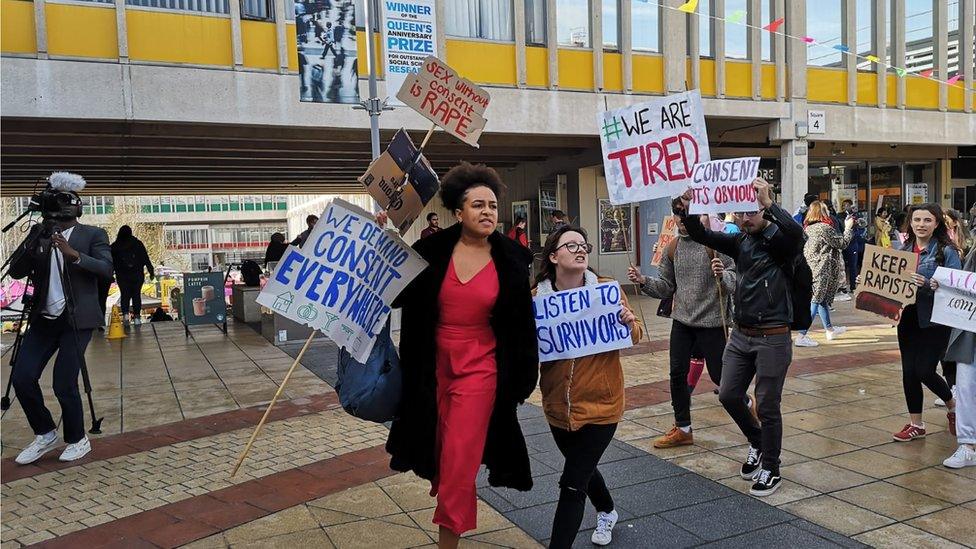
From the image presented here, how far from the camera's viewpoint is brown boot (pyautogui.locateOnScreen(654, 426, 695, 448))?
18.1 ft

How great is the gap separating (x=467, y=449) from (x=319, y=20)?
759 centimetres

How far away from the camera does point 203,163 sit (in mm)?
20219

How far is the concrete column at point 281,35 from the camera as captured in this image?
13.4 m

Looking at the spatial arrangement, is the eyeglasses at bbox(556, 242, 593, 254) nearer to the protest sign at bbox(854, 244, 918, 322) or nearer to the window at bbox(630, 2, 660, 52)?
the protest sign at bbox(854, 244, 918, 322)

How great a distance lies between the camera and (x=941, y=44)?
19.7 meters

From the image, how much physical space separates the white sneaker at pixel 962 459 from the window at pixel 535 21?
12.3 m

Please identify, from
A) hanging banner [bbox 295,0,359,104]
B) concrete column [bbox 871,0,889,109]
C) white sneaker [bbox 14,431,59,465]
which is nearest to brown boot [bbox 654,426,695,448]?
white sneaker [bbox 14,431,59,465]

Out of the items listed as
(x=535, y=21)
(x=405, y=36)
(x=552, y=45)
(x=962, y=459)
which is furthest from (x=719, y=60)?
(x=962, y=459)

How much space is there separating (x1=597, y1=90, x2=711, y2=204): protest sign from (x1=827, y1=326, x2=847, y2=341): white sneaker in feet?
19.9

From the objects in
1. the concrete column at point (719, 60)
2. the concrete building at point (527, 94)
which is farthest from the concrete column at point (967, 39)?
the concrete column at point (719, 60)

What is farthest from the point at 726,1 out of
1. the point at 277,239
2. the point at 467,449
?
the point at 467,449

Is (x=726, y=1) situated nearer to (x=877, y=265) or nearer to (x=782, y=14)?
(x=782, y=14)

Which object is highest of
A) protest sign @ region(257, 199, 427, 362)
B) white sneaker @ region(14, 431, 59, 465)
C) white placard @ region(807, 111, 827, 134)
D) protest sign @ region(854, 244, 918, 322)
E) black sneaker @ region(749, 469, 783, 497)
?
white placard @ region(807, 111, 827, 134)

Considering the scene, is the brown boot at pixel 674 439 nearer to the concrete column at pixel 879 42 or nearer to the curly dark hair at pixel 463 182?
the curly dark hair at pixel 463 182
